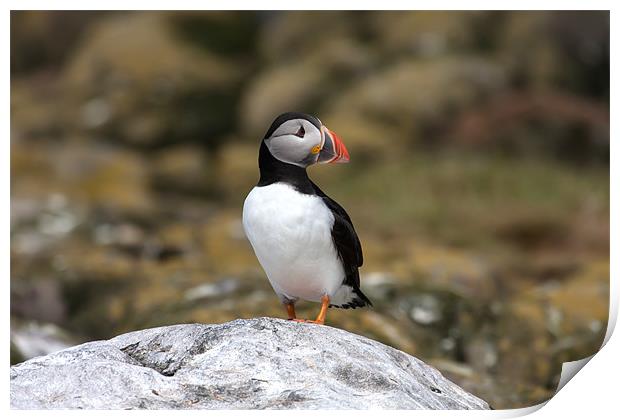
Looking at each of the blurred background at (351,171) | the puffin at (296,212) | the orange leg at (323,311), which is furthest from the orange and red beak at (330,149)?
the blurred background at (351,171)

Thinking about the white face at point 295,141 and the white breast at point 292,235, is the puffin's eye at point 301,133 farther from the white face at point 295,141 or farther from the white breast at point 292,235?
the white breast at point 292,235

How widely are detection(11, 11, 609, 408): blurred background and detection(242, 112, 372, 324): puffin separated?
1514mm

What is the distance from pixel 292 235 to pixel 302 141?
316 mm

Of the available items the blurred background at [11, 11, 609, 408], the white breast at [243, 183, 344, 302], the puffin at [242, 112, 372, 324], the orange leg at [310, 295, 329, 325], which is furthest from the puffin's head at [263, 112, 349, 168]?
the blurred background at [11, 11, 609, 408]

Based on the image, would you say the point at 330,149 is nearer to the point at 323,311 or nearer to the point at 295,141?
the point at 295,141

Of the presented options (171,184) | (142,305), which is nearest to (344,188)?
(171,184)

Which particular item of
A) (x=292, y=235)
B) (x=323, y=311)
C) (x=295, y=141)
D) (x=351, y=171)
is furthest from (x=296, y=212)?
(x=351, y=171)

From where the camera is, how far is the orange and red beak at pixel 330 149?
11.7 feet

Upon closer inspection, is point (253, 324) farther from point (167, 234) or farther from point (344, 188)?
point (344, 188)

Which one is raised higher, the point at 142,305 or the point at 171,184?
the point at 171,184

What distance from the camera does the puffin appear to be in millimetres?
3543

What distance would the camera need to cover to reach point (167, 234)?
27.8 feet

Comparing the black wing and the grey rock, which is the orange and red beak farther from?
the grey rock

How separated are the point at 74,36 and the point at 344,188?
18.5ft
